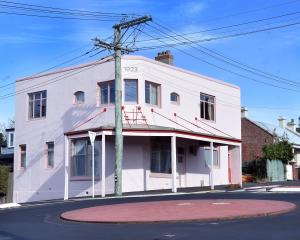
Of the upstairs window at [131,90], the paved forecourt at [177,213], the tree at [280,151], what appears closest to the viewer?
the paved forecourt at [177,213]

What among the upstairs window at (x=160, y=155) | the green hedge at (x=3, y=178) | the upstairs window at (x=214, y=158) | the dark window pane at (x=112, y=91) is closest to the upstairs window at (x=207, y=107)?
the upstairs window at (x=214, y=158)

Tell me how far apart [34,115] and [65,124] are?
3.59 meters

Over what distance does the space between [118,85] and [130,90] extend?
278 cm

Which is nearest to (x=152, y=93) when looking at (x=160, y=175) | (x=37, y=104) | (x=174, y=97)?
(x=174, y=97)

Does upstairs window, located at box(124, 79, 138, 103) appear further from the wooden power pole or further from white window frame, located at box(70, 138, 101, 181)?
white window frame, located at box(70, 138, 101, 181)

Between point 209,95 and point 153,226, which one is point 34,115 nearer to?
point 209,95

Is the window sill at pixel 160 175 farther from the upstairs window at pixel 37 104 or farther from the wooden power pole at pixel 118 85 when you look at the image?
the upstairs window at pixel 37 104

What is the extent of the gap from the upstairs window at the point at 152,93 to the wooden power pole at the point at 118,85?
291 centimetres

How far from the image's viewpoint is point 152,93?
3170 cm

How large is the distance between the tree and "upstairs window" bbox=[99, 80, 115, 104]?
58.2 feet

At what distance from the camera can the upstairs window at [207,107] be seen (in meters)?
35.7

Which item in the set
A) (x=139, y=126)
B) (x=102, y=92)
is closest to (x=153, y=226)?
(x=139, y=126)

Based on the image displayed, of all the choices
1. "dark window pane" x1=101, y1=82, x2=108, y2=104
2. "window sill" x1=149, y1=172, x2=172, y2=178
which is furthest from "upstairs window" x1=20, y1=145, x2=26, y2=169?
"window sill" x1=149, y1=172, x2=172, y2=178

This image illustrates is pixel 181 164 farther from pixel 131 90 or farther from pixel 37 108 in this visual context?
pixel 37 108
